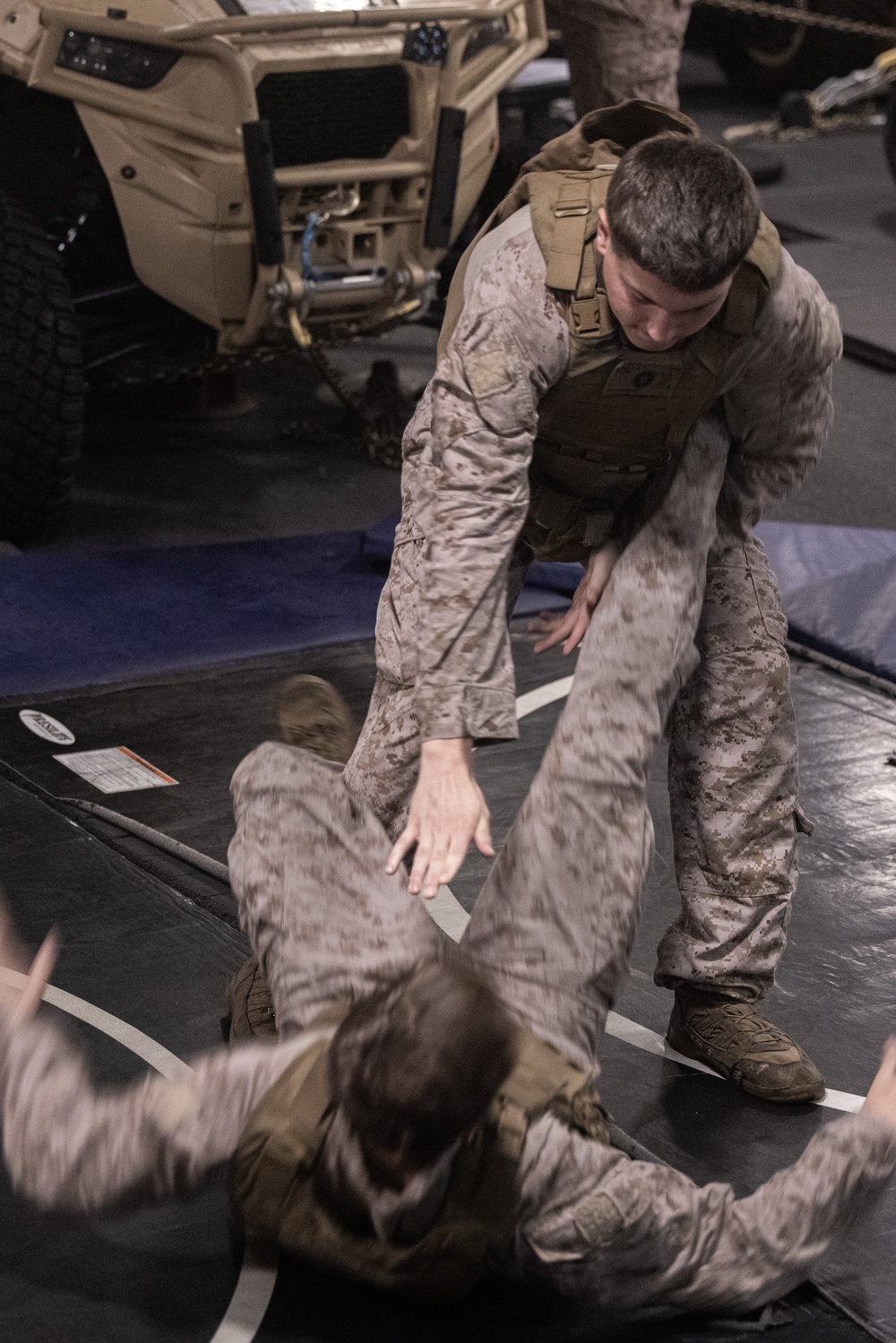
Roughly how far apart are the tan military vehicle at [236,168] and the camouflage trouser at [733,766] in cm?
246

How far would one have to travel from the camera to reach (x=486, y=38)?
5.73 m

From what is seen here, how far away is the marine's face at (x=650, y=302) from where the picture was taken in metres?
2.50

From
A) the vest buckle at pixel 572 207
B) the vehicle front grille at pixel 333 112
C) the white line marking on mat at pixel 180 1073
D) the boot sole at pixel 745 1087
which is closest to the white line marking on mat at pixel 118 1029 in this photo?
the white line marking on mat at pixel 180 1073

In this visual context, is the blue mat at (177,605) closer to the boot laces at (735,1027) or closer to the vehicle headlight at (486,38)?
the vehicle headlight at (486,38)

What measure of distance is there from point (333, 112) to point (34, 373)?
1.21m

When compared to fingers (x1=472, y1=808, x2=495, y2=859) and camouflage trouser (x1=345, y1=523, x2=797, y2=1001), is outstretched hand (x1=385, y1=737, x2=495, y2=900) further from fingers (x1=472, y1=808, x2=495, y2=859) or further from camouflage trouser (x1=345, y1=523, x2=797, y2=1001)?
camouflage trouser (x1=345, y1=523, x2=797, y2=1001)

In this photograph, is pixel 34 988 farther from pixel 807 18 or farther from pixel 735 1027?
pixel 807 18

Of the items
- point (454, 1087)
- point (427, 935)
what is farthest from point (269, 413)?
point (454, 1087)

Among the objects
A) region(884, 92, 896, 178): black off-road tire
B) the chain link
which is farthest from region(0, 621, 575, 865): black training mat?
region(884, 92, 896, 178): black off-road tire

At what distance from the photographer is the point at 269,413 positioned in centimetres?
687

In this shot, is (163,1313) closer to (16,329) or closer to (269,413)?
(16,329)

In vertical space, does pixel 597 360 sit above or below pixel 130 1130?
above

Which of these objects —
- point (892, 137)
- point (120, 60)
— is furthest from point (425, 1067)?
point (892, 137)

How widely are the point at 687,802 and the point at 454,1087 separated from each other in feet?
4.20
